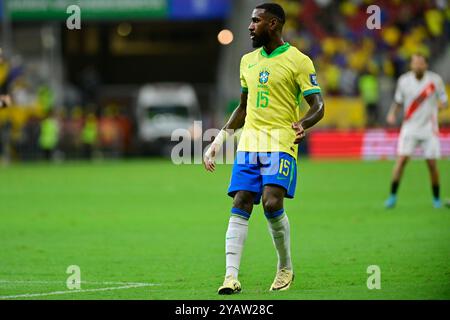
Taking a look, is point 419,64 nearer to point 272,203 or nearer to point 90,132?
point 272,203

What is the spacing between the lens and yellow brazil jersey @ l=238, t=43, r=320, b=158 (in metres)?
9.34

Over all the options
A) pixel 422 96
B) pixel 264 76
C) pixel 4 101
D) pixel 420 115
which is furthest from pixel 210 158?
pixel 420 115

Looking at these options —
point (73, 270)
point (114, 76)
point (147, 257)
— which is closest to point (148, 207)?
point (147, 257)

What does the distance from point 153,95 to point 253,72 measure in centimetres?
3160

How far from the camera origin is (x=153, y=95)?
4084 centimetres

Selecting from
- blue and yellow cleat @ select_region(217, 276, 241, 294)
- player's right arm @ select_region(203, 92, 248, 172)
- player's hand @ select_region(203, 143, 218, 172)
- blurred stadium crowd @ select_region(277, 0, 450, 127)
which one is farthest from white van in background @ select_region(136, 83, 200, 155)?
blue and yellow cleat @ select_region(217, 276, 241, 294)

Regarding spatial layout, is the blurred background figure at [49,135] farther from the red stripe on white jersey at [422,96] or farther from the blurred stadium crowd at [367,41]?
the red stripe on white jersey at [422,96]

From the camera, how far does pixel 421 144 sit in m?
18.2

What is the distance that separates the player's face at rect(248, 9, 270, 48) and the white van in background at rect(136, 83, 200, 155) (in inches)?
1221

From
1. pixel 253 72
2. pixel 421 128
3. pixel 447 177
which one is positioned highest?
pixel 253 72

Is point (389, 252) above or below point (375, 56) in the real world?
below

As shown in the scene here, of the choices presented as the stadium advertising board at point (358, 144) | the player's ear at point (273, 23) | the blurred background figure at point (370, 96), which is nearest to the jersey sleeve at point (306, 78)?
the player's ear at point (273, 23)

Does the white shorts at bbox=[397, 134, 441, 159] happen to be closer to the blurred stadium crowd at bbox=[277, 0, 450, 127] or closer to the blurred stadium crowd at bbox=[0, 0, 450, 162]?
the blurred stadium crowd at bbox=[0, 0, 450, 162]
